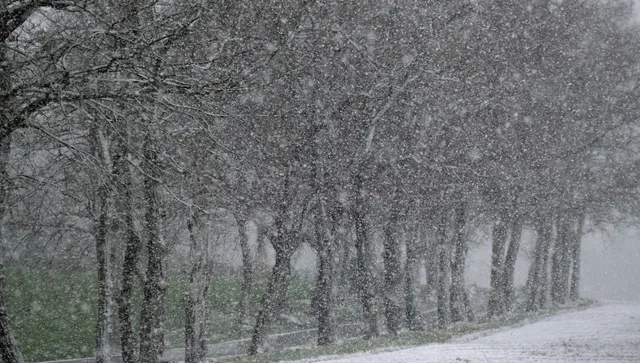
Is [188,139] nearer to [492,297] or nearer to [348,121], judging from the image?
[348,121]

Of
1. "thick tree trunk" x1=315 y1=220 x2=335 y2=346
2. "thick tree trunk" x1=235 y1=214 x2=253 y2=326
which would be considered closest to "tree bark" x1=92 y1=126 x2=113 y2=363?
"thick tree trunk" x1=235 y1=214 x2=253 y2=326

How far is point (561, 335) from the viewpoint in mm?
16547

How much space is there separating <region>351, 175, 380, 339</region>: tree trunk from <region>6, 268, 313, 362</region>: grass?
7.24 m

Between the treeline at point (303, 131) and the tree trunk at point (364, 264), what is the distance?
0.22ft

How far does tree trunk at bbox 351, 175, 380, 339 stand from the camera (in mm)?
19719

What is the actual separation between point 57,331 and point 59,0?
52.3 ft

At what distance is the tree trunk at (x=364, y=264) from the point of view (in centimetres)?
1972

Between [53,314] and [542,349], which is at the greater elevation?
[542,349]

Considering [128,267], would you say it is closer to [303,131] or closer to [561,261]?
[303,131]

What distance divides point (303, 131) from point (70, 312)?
11.7 meters

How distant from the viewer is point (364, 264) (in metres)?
Result: 20.7

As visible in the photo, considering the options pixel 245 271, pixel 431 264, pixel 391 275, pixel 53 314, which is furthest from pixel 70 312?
pixel 431 264

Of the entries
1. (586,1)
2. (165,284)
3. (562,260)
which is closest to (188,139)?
(165,284)

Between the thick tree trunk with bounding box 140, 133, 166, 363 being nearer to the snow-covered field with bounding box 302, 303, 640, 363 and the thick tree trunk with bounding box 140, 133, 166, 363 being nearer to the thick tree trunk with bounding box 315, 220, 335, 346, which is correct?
the snow-covered field with bounding box 302, 303, 640, 363
